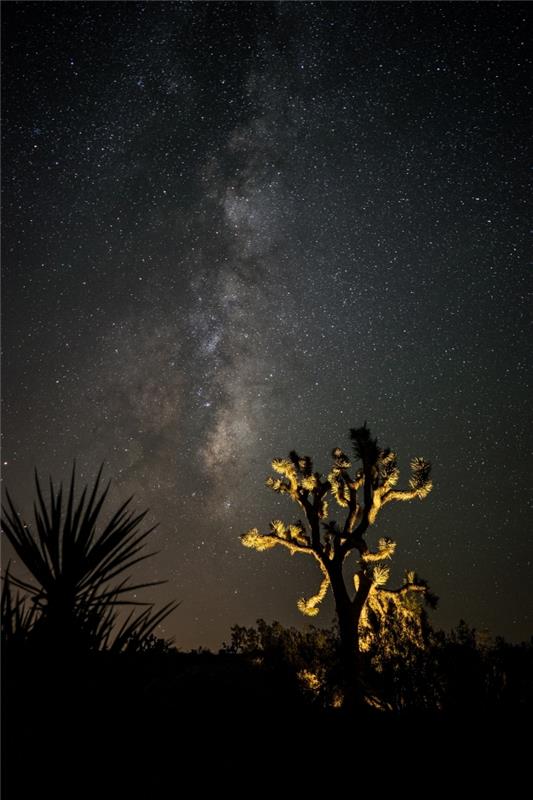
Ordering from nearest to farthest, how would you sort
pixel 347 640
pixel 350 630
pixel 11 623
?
pixel 11 623
pixel 347 640
pixel 350 630

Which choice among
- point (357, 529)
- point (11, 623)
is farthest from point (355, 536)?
point (11, 623)

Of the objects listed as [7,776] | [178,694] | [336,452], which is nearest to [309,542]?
[336,452]

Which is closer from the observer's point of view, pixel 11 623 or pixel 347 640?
pixel 11 623

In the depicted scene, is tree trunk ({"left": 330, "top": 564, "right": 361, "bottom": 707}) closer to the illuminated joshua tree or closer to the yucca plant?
the illuminated joshua tree

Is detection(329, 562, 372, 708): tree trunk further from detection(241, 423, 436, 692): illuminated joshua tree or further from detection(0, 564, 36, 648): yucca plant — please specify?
detection(0, 564, 36, 648): yucca plant

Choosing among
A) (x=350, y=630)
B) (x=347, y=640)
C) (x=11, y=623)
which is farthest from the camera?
(x=350, y=630)

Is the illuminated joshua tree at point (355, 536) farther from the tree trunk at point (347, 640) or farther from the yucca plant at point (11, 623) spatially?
the yucca plant at point (11, 623)

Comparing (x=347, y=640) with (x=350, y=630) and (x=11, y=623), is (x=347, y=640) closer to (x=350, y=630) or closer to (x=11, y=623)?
(x=350, y=630)

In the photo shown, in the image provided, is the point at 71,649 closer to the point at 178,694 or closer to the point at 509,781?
the point at 509,781

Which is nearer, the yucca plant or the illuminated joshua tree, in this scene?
the yucca plant

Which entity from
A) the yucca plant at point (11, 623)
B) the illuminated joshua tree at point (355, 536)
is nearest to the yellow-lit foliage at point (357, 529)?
the illuminated joshua tree at point (355, 536)

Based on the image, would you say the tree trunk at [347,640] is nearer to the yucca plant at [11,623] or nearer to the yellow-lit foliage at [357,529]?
the yellow-lit foliage at [357,529]

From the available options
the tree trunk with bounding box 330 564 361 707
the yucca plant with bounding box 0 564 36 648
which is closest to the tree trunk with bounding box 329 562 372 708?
the tree trunk with bounding box 330 564 361 707

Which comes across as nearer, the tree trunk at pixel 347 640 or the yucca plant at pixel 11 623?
the yucca plant at pixel 11 623
